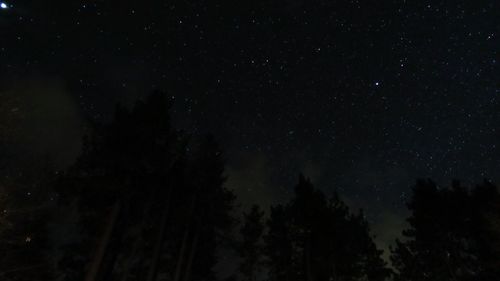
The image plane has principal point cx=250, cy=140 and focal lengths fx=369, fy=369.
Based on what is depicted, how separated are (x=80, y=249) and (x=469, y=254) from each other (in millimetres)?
27900

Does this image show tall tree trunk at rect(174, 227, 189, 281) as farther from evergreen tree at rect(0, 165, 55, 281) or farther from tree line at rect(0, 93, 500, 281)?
evergreen tree at rect(0, 165, 55, 281)

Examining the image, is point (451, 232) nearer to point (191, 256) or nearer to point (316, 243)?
point (316, 243)

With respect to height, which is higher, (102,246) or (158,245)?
(158,245)

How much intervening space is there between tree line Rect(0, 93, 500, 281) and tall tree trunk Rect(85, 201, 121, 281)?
46mm

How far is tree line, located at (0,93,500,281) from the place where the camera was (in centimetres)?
1923

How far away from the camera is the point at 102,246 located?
16625mm

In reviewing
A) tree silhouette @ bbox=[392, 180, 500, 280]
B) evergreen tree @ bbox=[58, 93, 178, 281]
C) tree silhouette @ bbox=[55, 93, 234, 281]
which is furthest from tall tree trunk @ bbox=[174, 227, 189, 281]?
tree silhouette @ bbox=[392, 180, 500, 280]

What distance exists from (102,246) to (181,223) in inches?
373

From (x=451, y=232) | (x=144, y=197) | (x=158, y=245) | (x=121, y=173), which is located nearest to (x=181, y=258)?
(x=158, y=245)

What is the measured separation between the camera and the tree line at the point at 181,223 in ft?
63.1

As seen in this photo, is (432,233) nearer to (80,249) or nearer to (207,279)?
(207,279)

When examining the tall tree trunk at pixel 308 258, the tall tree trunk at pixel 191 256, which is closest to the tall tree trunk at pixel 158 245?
the tall tree trunk at pixel 191 256

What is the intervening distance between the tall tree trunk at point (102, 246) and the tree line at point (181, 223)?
46mm

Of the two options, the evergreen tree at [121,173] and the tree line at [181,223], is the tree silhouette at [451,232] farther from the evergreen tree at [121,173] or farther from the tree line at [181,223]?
the evergreen tree at [121,173]
